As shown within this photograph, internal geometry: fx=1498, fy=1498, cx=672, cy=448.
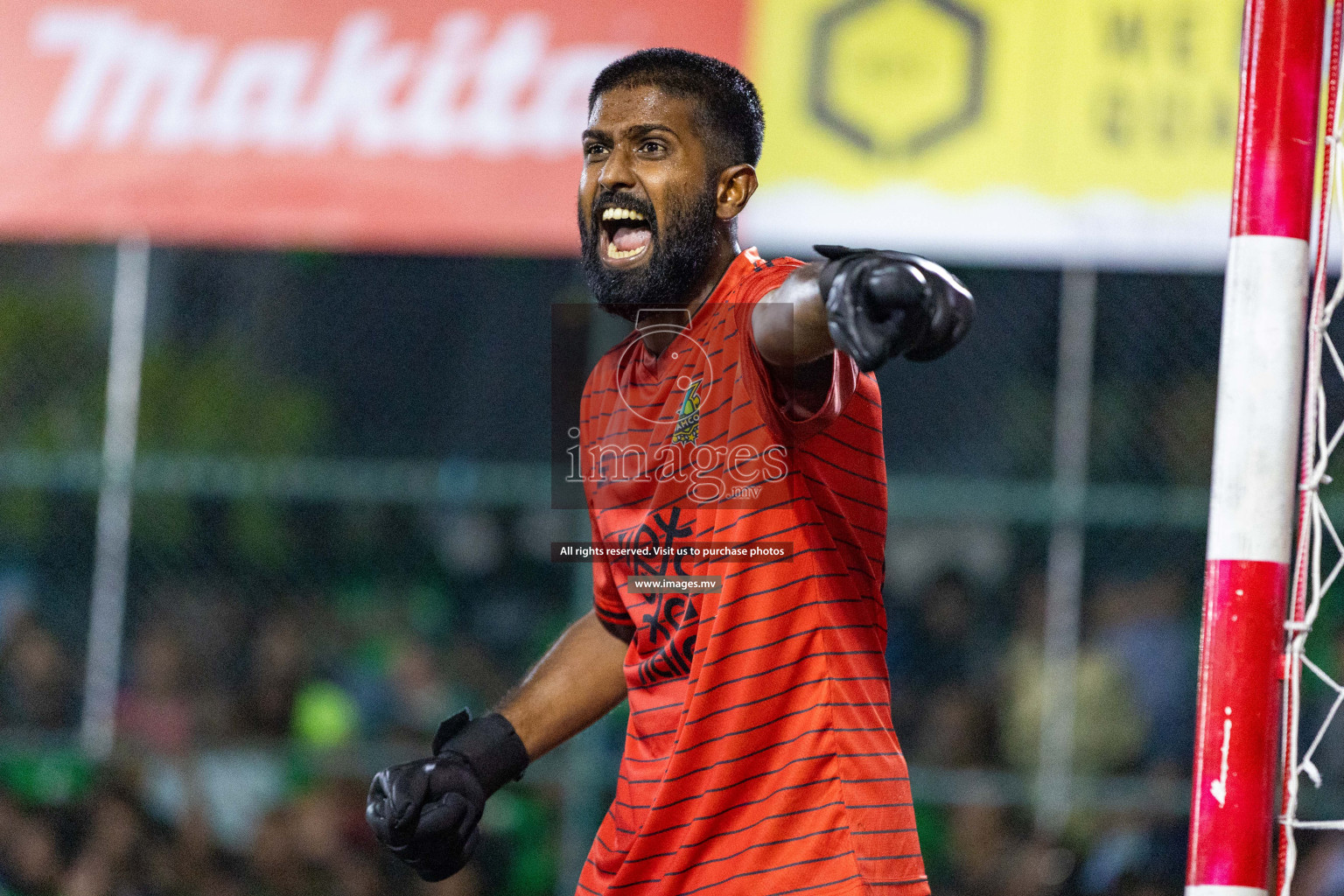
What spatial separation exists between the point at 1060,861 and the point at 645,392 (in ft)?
11.0

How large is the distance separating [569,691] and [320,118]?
3557mm

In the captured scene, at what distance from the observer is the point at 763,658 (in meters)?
2.26

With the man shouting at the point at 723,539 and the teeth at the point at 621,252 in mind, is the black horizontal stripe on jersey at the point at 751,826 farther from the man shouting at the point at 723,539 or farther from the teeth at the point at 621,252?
the teeth at the point at 621,252

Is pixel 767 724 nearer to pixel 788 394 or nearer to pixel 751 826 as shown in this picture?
pixel 751 826

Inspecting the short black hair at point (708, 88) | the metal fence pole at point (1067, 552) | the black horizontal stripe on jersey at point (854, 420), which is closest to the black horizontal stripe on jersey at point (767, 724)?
the black horizontal stripe on jersey at point (854, 420)

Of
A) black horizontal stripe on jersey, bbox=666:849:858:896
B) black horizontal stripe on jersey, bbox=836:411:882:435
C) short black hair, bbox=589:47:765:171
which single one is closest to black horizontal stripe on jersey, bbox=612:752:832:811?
black horizontal stripe on jersey, bbox=666:849:858:896

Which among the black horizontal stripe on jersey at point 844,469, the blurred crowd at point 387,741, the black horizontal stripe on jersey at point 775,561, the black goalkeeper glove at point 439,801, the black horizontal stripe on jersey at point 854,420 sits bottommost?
the blurred crowd at point 387,741

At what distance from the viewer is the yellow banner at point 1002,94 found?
519cm

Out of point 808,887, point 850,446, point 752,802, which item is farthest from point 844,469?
point 808,887

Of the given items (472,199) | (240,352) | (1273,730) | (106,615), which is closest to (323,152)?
(472,199)

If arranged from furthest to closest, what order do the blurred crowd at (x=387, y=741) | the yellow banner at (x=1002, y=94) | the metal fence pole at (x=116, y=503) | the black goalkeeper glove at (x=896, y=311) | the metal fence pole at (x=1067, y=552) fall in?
the metal fence pole at (x=116, y=503)
the metal fence pole at (x=1067, y=552)
the blurred crowd at (x=387, y=741)
the yellow banner at (x=1002, y=94)
the black goalkeeper glove at (x=896, y=311)

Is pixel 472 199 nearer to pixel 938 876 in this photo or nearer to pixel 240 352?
pixel 240 352

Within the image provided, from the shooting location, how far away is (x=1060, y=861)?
17.3 feet

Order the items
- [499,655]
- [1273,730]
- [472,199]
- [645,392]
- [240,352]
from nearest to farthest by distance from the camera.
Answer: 1. [1273,730]
2. [645,392]
3. [472,199]
4. [499,655]
5. [240,352]
